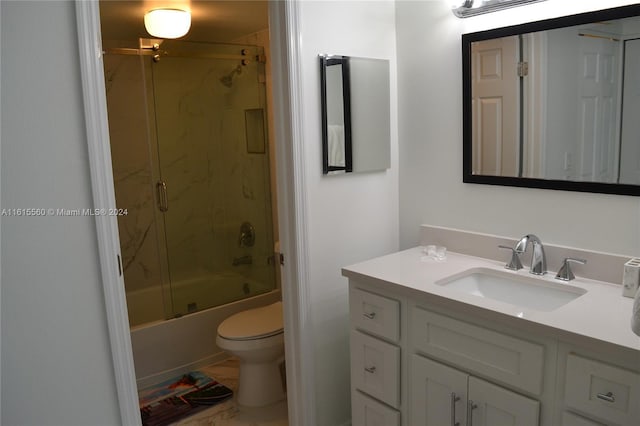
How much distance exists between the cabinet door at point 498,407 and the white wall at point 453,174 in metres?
0.64

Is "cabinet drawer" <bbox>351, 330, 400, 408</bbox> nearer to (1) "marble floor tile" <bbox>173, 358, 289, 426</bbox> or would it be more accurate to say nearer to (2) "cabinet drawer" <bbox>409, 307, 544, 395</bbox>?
(2) "cabinet drawer" <bbox>409, 307, 544, 395</bbox>

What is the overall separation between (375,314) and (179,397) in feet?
4.90

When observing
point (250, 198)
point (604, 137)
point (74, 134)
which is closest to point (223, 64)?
point (250, 198)

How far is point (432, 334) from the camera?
174 cm

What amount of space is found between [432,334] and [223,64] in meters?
2.40

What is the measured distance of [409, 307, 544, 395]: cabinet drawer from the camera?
4.84 ft

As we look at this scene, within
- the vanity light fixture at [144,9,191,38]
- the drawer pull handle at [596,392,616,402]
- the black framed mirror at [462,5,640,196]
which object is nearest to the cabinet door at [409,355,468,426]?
the drawer pull handle at [596,392,616,402]

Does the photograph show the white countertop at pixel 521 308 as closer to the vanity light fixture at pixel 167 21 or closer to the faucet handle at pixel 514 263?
the faucet handle at pixel 514 263

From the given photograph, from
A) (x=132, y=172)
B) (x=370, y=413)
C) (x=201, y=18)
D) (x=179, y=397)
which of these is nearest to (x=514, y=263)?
(x=370, y=413)

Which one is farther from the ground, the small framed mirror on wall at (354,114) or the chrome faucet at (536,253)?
the small framed mirror on wall at (354,114)

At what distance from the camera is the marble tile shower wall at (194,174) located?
3422 mm

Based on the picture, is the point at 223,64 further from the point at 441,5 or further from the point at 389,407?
the point at 389,407

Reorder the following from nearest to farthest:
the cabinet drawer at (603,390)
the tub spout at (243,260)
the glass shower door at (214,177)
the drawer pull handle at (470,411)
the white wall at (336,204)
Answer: the cabinet drawer at (603,390) → the drawer pull handle at (470,411) → the white wall at (336,204) → the glass shower door at (214,177) → the tub spout at (243,260)

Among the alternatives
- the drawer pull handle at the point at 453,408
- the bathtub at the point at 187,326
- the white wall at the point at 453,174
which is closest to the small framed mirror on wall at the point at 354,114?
the white wall at the point at 453,174
